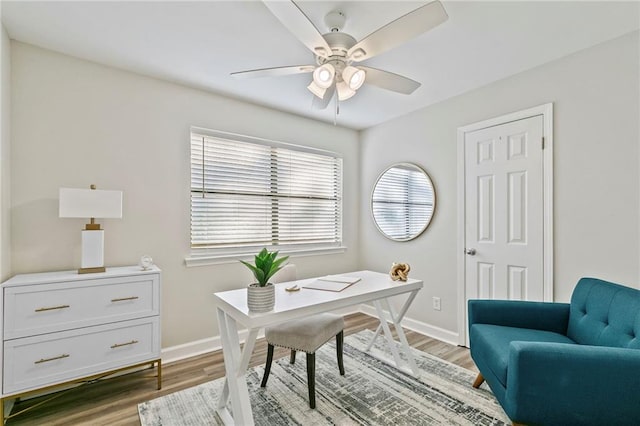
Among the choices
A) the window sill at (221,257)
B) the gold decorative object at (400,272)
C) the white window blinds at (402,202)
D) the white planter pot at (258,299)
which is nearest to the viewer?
the white planter pot at (258,299)

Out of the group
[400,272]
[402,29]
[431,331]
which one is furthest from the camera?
[431,331]

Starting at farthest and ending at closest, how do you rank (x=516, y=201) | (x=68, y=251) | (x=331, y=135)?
(x=331, y=135) → (x=516, y=201) → (x=68, y=251)

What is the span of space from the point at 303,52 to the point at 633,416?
2689mm

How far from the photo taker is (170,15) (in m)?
1.81

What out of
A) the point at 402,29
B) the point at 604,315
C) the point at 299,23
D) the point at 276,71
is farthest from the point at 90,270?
the point at 604,315

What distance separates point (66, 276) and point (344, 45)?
2288mm

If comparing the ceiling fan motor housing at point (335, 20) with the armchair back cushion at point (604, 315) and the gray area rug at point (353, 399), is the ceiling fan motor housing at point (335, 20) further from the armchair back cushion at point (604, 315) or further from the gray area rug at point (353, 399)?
the gray area rug at point (353, 399)

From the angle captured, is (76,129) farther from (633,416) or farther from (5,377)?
(633,416)

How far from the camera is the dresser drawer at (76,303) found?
1.78m

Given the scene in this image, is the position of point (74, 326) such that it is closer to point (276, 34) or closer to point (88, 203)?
point (88, 203)

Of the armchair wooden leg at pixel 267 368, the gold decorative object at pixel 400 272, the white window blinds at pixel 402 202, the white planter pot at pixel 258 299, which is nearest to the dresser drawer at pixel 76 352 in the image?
the armchair wooden leg at pixel 267 368

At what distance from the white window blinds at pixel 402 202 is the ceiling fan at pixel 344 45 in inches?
60.8

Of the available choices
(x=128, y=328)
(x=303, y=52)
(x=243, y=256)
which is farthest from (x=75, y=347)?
(x=303, y=52)

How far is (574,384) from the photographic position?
136 centimetres
